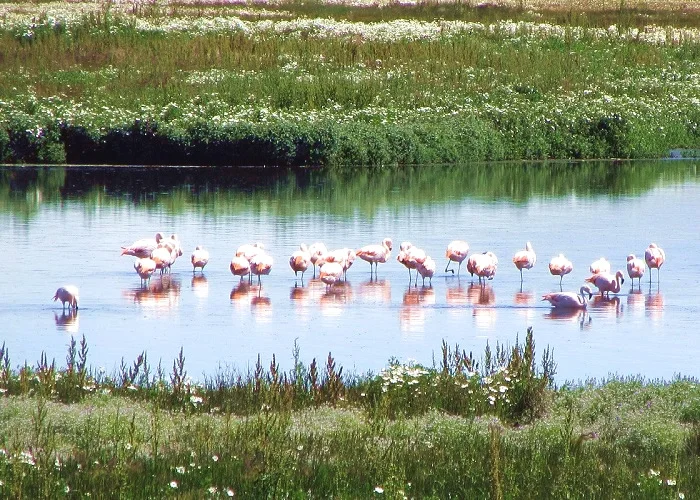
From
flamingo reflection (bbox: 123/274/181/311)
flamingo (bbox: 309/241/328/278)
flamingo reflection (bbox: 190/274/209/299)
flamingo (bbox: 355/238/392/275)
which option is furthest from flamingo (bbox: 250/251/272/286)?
flamingo (bbox: 355/238/392/275)

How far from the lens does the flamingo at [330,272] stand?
14891 mm

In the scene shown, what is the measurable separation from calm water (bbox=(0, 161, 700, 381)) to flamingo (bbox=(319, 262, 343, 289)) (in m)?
0.16

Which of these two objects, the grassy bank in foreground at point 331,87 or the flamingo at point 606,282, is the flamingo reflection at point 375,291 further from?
the grassy bank in foreground at point 331,87

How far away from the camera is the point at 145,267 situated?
1509cm

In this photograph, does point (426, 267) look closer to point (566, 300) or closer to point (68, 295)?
point (566, 300)

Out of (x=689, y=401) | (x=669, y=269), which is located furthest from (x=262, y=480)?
(x=669, y=269)

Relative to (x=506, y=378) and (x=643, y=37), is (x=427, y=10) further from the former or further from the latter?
(x=506, y=378)

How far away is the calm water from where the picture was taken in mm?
11891

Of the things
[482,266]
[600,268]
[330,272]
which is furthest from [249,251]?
[600,268]

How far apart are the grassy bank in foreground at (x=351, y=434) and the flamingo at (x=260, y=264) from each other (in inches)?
182

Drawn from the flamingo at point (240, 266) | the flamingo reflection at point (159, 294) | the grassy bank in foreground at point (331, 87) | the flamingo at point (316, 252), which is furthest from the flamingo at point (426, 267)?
the grassy bank in foreground at point (331, 87)

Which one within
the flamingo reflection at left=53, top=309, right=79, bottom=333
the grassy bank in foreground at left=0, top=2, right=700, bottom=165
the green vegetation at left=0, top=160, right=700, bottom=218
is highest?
the grassy bank in foreground at left=0, top=2, right=700, bottom=165

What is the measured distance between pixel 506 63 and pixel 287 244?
26.2m

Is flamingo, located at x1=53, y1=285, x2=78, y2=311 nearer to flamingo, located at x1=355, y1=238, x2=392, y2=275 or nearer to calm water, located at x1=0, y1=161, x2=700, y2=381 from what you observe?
calm water, located at x1=0, y1=161, x2=700, y2=381
